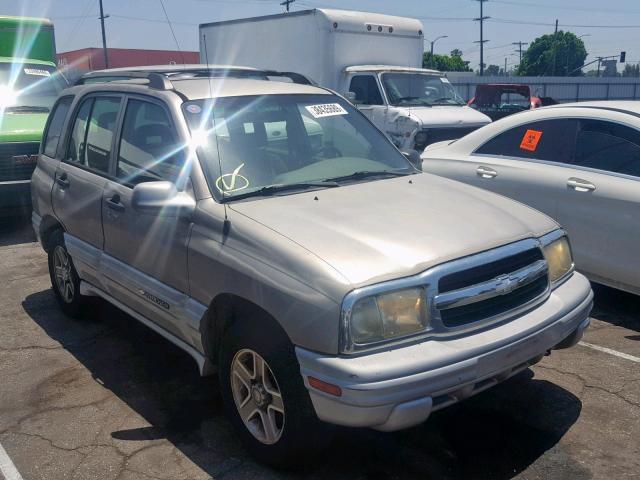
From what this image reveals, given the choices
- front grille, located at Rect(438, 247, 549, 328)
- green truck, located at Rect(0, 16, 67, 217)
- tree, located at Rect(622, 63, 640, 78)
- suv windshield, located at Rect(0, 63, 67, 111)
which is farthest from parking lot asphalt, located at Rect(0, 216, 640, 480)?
tree, located at Rect(622, 63, 640, 78)

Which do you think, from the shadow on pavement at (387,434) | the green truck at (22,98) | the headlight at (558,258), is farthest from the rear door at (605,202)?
the green truck at (22,98)

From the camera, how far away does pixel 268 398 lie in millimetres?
3291

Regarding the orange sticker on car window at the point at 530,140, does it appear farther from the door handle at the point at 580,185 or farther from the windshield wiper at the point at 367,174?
the windshield wiper at the point at 367,174

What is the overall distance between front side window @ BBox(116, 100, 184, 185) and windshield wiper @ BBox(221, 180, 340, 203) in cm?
42

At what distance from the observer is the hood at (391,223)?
301 centimetres

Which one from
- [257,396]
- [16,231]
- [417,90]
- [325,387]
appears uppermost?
[417,90]

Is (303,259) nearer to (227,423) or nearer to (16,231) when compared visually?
(227,423)

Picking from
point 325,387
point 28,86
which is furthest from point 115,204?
point 28,86

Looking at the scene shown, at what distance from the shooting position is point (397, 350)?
114 inches

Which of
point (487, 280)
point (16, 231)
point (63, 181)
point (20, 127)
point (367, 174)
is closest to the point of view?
point (487, 280)

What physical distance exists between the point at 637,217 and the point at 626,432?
187 centimetres

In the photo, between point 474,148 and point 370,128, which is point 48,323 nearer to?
point 370,128

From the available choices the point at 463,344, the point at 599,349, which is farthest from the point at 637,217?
the point at 463,344

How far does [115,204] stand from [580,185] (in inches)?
136
